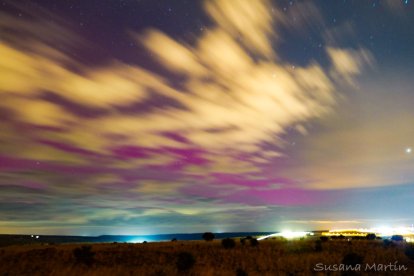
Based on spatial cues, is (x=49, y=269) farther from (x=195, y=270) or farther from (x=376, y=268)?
(x=376, y=268)

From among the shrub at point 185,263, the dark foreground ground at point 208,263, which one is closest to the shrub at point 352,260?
the dark foreground ground at point 208,263

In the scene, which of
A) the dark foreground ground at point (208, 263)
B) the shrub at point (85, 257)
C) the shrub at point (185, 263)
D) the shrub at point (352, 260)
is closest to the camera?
the dark foreground ground at point (208, 263)

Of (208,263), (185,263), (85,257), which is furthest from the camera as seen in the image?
(85,257)

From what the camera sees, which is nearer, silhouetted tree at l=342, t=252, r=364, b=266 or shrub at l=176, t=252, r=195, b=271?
shrub at l=176, t=252, r=195, b=271

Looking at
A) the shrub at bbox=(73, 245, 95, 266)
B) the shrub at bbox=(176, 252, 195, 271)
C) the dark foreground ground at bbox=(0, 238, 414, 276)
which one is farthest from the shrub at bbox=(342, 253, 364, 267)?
the shrub at bbox=(73, 245, 95, 266)

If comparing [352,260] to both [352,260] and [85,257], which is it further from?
[85,257]

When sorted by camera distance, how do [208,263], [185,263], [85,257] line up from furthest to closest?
[85,257] → [208,263] → [185,263]

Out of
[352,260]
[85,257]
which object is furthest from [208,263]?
[85,257]

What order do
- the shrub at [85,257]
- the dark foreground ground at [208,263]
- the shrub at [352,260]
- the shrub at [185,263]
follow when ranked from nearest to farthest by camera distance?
the dark foreground ground at [208,263] → the shrub at [185,263] → the shrub at [352,260] → the shrub at [85,257]

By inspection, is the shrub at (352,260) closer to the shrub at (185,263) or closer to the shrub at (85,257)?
the shrub at (185,263)

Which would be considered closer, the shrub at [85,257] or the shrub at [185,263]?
the shrub at [185,263]

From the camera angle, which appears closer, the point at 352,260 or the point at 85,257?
the point at 352,260

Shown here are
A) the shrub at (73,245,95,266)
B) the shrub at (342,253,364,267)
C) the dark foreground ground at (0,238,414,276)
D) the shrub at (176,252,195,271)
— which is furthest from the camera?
the shrub at (73,245,95,266)

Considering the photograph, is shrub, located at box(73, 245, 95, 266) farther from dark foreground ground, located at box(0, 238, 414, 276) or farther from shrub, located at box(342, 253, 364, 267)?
shrub, located at box(342, 253, 364, 267)
